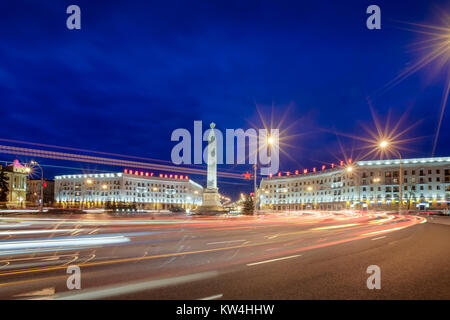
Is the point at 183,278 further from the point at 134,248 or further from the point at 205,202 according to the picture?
the point at 205,202

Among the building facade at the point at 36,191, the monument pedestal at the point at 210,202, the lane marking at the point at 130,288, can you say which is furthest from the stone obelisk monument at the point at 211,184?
the building facade at the point at 36,191

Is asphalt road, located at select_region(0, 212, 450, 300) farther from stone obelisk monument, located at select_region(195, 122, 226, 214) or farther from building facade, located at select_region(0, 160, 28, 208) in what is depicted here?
building facade, located at select_region(0, 160, 28, 208)

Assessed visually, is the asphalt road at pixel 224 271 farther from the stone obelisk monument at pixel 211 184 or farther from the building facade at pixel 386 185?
the building facade at pixel 386 185

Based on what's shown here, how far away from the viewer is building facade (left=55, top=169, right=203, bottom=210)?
13725 centimetres

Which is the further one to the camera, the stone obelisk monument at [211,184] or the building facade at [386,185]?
the building facade at [386,185]

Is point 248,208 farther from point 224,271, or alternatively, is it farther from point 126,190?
point 126,190

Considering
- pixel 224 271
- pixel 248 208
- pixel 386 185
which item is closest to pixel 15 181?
pixel 248 208

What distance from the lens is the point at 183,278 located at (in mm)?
7133

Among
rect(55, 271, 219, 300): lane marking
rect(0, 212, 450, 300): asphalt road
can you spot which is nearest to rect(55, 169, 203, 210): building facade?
rect(0, 212, 450, 300): asphalt road

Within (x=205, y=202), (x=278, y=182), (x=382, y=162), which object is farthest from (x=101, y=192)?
(x=382, y=162)

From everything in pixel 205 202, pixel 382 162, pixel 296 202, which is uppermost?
pixel 382 162

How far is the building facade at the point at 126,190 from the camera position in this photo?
137250 millimetres
